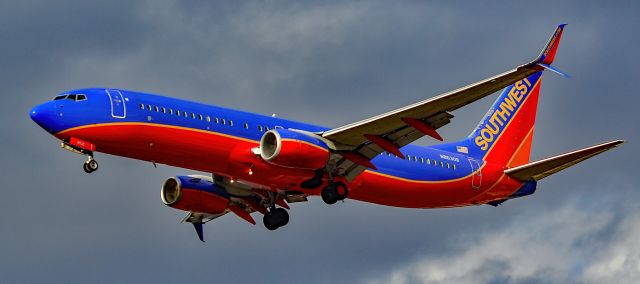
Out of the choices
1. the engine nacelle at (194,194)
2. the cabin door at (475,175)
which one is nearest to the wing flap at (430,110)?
the engine nacelle at (194,194)

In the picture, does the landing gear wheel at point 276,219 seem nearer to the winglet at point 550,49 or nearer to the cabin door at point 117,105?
the cabin door at point 117,105

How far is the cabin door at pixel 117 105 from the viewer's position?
177 feet

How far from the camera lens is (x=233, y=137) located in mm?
56062

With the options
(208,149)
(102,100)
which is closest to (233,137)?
(208,149)

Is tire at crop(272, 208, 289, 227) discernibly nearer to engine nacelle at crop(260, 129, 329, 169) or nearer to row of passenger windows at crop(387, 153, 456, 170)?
row of passenger windows at crop(387, 153, 456, 170)

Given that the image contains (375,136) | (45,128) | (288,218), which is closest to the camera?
(45,128)

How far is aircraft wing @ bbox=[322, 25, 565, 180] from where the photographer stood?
50.7 metres

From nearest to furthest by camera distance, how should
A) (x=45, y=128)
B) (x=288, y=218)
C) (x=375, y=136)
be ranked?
(x=45, y=128) → (x=375, y=136) → (x=288, y=218)

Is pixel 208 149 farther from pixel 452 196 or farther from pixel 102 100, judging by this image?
pixel 452 196

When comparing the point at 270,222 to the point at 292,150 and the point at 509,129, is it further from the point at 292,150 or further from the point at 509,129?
the point at 509,129

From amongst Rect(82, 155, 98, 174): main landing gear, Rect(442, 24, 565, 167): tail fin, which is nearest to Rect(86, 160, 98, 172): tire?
Rect(82, 155, 98, 174): main landing gear

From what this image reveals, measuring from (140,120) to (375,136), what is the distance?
10.0 meters

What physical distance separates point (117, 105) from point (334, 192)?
10.3 meters

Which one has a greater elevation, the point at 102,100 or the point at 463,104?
the point at 102,100
